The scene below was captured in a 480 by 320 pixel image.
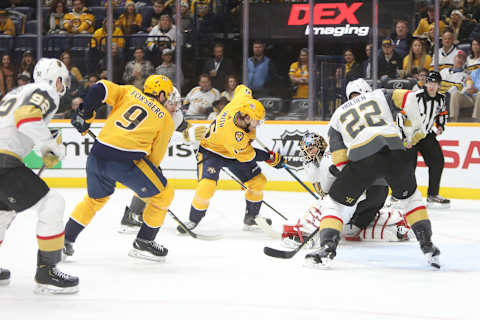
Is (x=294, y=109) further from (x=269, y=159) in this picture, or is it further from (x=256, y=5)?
(x=269, y=159)

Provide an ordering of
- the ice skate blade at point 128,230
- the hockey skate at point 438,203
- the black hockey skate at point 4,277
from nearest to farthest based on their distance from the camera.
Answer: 1. the black hockey skate at point 4,277
2. the ice skate blade at point 128,230
3. the hockey skate at point 438,203

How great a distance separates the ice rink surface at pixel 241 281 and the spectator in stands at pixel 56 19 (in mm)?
3940

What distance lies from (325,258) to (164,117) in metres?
1.25

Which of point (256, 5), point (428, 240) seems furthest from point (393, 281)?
point (256, 5)

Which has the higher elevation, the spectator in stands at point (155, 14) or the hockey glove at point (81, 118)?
the spectator in stands at point (155, 14)

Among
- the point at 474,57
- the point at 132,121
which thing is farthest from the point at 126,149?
the point at 474,57

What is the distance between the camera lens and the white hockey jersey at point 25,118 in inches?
121

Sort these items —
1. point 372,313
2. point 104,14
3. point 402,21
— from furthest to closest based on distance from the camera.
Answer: point 104,14
point 402,21
point 372,313

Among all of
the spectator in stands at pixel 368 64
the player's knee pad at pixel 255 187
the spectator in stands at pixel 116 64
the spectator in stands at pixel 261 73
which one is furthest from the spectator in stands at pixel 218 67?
the player's knee pad at pixel 255 187

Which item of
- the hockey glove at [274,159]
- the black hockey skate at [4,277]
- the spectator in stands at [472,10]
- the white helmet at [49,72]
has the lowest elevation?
the black hockey skate at [4,277]

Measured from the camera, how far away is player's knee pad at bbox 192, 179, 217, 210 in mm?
4945

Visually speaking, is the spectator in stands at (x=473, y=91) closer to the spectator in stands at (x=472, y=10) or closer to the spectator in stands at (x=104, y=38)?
the spectator in stands at (x=472, y=10)

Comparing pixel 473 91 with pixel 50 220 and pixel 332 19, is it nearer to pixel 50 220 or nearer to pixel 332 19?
pixel 332 19

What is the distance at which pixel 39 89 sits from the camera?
316 cm
